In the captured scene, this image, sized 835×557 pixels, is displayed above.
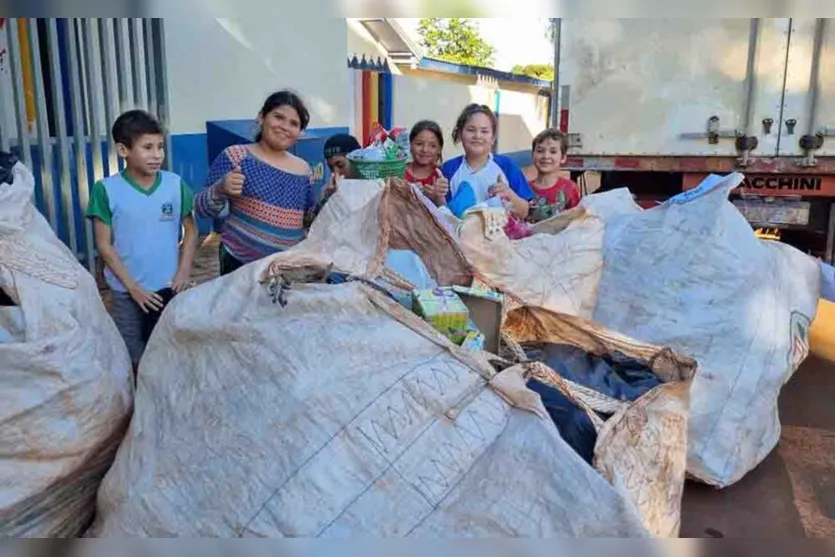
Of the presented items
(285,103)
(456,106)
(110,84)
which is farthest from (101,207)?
(456,106)

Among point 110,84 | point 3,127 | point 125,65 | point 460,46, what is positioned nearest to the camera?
point 3,127

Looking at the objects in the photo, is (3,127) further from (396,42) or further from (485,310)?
(396,42)

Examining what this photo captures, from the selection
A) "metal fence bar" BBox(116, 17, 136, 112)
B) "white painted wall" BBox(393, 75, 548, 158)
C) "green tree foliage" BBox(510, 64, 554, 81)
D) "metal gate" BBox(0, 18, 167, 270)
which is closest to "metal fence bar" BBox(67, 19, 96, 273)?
"metal gate" BBox(0, 18, 167, 270)

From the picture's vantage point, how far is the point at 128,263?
2.57m

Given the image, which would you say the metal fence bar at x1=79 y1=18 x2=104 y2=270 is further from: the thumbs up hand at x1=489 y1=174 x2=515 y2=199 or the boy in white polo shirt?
the thumbs up hand at x1=489 y1=174 x2=515 y2=199

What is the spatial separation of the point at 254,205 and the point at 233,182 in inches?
5.2

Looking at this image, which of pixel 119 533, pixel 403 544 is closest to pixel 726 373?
pixel 403 544

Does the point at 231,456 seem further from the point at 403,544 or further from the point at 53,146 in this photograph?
the point at 53,146

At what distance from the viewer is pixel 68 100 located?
190 inches

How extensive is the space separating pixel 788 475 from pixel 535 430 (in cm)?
174

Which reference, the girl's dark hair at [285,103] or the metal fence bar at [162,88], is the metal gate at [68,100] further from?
the girl's dark hair at [285,103]

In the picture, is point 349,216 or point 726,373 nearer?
point 349,216

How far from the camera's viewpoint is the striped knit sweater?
2.68 meters

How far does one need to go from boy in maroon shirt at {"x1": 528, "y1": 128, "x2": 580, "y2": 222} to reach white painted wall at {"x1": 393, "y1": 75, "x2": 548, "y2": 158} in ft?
24.3
